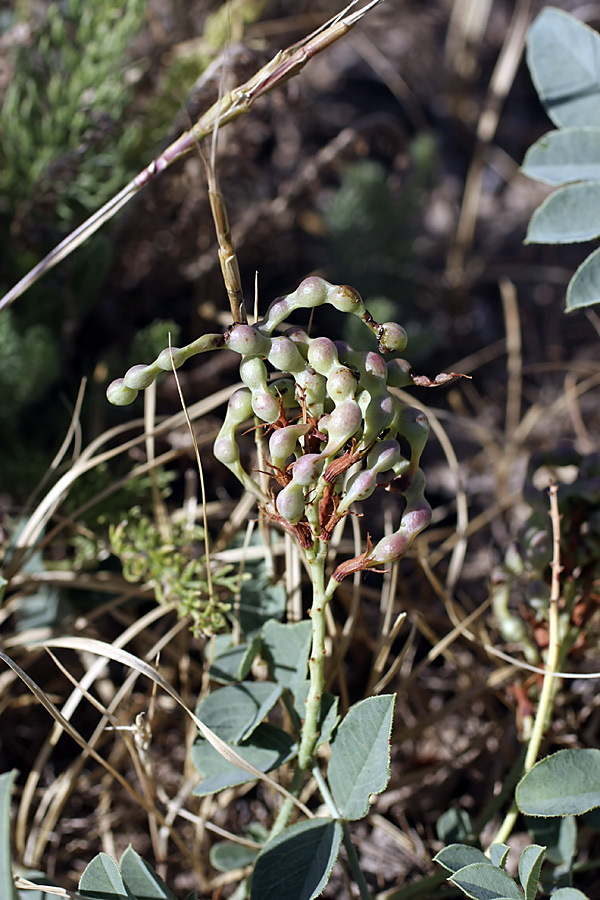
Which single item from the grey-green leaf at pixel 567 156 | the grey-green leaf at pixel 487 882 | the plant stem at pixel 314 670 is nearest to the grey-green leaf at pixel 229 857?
the plant stem at pixel 314 670

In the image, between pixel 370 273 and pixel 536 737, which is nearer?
pixel 536 737

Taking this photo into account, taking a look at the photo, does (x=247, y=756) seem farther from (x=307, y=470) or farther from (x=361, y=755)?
(x=307, y=470)

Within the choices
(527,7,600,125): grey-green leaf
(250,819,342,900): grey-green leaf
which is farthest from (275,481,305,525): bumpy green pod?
(527,7,600,125): grey-green leaf

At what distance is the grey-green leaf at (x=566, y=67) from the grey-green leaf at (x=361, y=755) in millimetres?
917

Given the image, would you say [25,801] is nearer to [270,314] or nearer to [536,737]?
[536,737]

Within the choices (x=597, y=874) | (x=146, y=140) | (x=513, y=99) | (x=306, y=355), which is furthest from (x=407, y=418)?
(x=513, y=99)

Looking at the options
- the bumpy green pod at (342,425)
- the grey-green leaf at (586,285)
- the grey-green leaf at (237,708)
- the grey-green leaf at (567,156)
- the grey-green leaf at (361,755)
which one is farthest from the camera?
the grey-green leaf at (567,156)

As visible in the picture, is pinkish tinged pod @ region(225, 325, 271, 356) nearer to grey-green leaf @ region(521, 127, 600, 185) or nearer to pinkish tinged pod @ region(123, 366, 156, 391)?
pinkish tinged pod @ region(123, 366, 156, 391)

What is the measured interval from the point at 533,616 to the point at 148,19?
1603 mm

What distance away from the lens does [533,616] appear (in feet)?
3.50

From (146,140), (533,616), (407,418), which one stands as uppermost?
(146,140)

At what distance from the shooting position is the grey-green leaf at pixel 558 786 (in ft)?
2.76

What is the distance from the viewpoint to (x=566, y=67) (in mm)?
1191

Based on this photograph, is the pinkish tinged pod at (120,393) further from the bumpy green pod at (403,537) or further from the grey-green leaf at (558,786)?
the grey-green leaf at (558,786)
